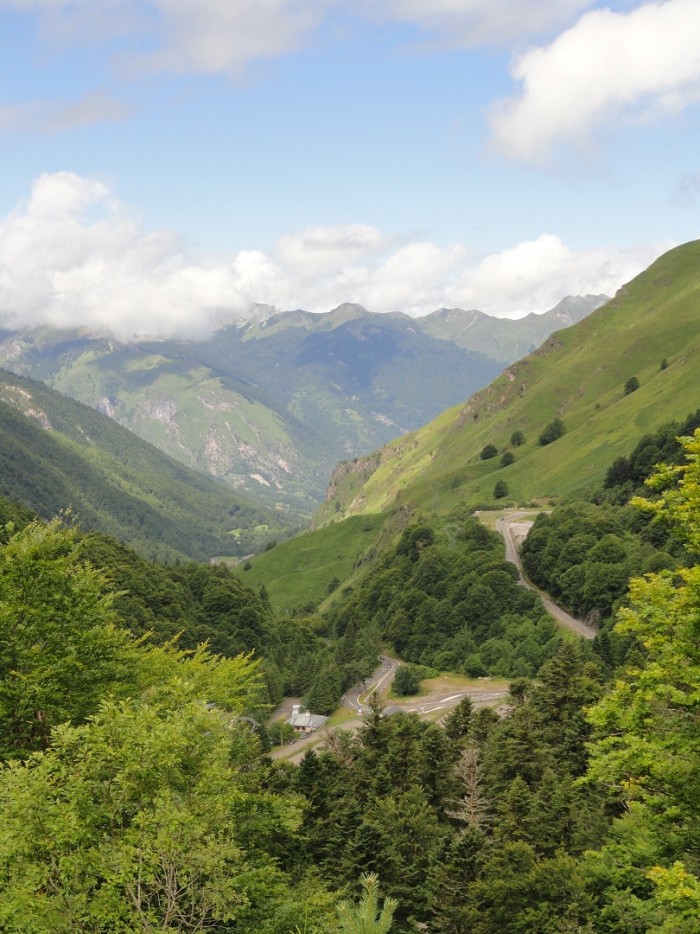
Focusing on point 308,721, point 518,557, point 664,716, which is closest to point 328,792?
point 664,716

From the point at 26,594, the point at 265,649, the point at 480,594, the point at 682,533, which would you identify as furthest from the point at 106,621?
the point at 265,649

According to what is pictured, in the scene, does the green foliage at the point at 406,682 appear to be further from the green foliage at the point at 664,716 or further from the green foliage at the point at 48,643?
the green foliage at the point at 664,716

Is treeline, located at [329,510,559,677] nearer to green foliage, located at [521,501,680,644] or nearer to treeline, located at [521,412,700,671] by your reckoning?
green foliage, located at [521,501,680,644]

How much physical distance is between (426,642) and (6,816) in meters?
98.0

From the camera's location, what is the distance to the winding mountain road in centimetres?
9575

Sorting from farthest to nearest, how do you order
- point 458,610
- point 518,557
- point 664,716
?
point 518,557, point 458,610, point 664,716

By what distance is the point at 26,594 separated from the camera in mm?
27125

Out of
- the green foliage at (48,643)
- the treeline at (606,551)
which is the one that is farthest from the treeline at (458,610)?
the green foliage at (48,643)

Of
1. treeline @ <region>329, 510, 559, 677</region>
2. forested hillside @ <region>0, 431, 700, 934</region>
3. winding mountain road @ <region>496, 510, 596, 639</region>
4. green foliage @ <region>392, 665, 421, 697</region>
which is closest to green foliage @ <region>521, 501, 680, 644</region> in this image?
winding mountain road @ <region>496, 510, 596, 639</region>

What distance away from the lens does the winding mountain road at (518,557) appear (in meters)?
95.8

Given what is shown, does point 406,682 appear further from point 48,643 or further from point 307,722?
point 48,643

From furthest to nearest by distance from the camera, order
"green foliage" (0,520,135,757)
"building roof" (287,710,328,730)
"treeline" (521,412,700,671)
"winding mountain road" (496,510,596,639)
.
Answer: "winding mountain road" (496,510,596,639) < "building roof" (287,710,328,730) < "treeline" (521,412,700,671) < "green foliage" (0,520,135,757)

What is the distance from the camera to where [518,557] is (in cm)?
12425

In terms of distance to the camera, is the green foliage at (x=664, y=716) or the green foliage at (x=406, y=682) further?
the green foliage at (x=406, y=682)
